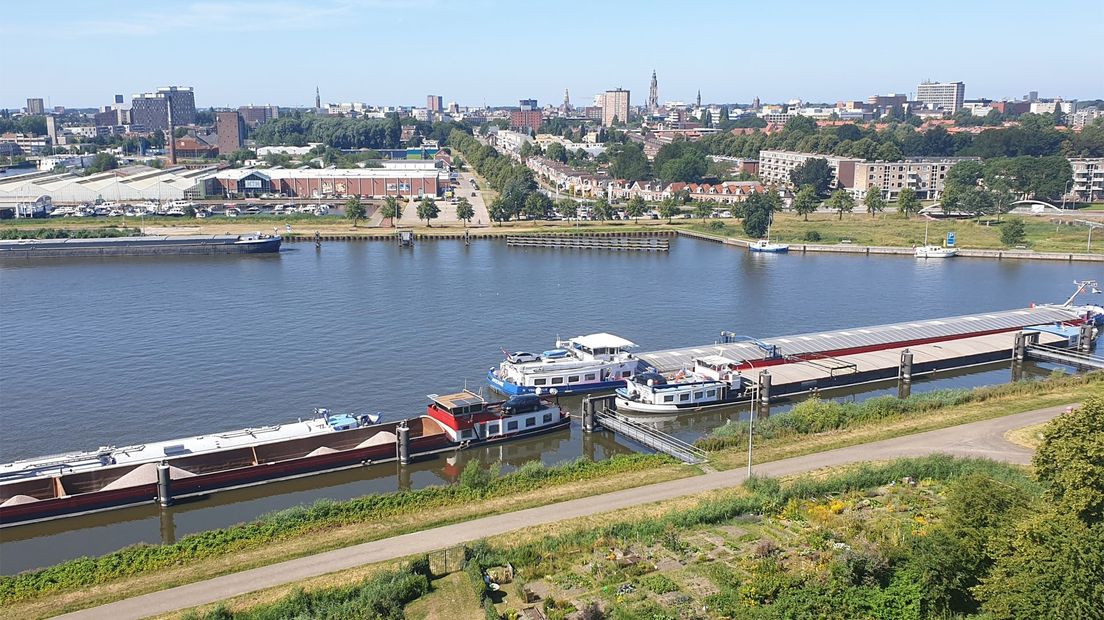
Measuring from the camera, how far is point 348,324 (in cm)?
3522

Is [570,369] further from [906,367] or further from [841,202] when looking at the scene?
[841,202]

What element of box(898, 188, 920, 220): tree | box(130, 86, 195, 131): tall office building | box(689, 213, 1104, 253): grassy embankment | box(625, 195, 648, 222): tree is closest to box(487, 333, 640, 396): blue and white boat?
box(689, 213, 1104, 253): grassy embankment

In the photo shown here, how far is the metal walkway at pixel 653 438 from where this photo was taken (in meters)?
21.0

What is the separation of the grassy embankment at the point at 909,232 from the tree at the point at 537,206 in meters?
11.1

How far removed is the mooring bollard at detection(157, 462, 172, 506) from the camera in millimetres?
19266

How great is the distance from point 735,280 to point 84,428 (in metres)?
31.9

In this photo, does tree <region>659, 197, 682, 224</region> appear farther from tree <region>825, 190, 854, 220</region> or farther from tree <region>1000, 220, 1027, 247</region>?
tree <region>1000, 220, 1027, 247</region>

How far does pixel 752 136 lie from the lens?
A: 10850cm

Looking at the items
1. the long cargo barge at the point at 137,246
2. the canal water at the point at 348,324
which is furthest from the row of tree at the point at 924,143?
the long cargo barge at the point at 137,246

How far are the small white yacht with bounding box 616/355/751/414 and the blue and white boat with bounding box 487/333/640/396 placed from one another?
772 millimetres

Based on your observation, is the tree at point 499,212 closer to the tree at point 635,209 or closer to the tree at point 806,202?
the tree at point 635,209

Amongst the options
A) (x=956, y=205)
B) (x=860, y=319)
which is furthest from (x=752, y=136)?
(x=860, y=319)

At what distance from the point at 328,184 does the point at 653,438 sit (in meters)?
65.5

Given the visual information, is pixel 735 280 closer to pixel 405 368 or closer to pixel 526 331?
pixel 526 331
